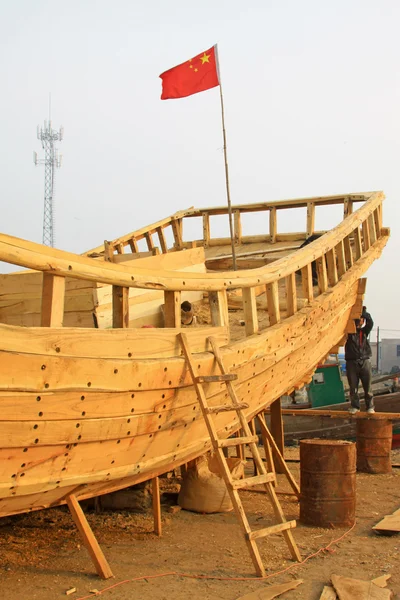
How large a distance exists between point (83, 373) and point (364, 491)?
5410 millimetres

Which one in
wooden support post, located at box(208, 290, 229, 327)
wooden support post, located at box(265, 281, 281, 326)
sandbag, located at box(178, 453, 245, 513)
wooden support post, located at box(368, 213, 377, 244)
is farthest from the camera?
wooden support post, located at box(368, 213, 377, 244)

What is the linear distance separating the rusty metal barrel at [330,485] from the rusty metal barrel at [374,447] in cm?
304

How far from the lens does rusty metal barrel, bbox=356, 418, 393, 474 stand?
9.95m

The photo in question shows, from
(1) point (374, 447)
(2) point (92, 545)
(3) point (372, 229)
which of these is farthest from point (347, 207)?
(2) point (92, 545)

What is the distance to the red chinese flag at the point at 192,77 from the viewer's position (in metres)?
11.2

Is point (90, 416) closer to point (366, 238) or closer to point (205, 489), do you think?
point (205, 489)

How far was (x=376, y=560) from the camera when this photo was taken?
5844mm

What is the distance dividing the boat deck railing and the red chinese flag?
2.34 m

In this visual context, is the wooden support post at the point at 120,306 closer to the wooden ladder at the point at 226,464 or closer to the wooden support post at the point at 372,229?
the wooden ladder at the point at 226,464

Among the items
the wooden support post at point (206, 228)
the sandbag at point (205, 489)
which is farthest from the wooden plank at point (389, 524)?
the wooden support post at point (206, 228)

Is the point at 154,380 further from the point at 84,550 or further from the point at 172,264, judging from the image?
the point at 172,264

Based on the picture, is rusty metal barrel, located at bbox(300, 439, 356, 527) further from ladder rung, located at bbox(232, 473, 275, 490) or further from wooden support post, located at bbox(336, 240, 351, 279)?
wooden support post, located at bbox(336, 240, 351, 279)

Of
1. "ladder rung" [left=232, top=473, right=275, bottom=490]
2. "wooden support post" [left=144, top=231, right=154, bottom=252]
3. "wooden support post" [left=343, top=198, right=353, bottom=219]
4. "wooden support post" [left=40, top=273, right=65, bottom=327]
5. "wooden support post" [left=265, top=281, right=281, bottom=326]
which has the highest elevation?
"wooden support post" [left=343, top=198, right=353, bottom=219]

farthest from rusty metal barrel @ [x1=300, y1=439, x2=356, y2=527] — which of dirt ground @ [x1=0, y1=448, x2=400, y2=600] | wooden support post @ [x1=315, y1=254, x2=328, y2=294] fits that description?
wooden support post @ [x1=315, y1=254, x2=328, y2=294]
